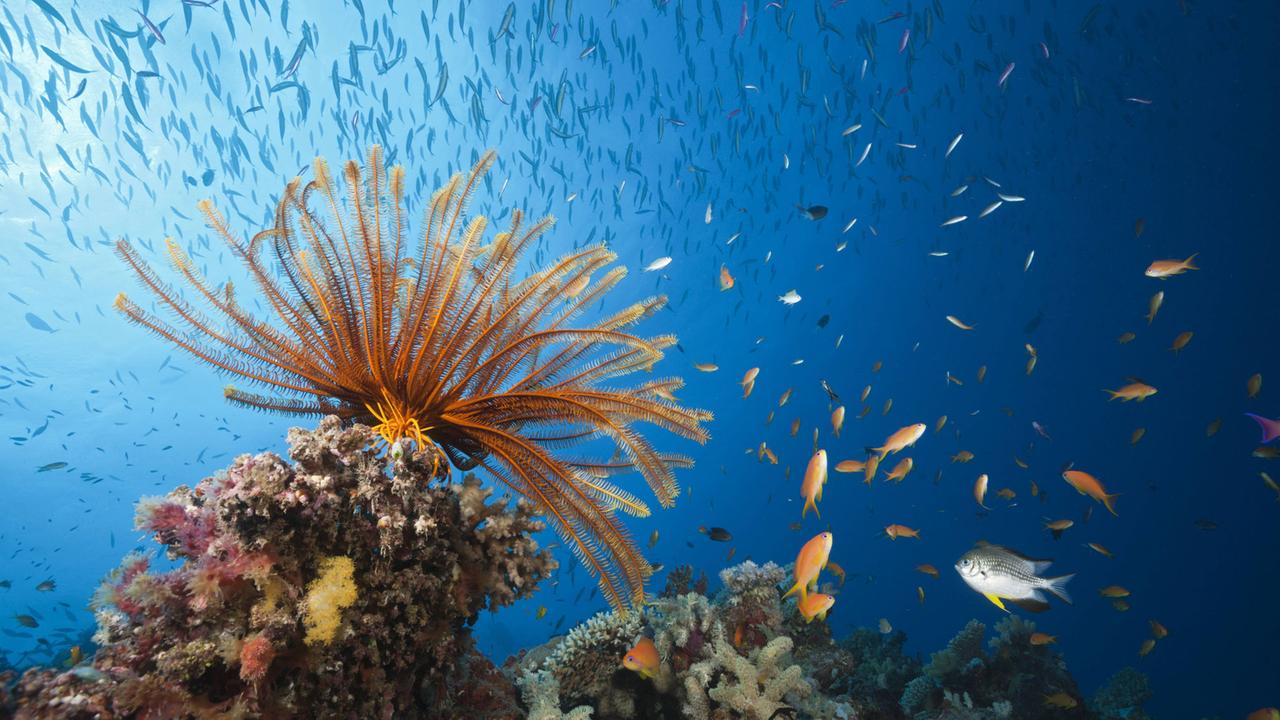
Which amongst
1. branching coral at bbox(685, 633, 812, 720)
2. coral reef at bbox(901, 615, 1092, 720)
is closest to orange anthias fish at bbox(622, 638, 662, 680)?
branching coral at bbox(685, 633, 812, 720)

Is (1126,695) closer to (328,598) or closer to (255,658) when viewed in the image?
(328,598)

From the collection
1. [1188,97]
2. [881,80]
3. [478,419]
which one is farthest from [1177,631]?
[478,419]

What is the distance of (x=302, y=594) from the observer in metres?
2.12

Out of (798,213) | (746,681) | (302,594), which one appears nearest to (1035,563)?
(746,681)

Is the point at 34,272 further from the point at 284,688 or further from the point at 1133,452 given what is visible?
the point at 1133,452

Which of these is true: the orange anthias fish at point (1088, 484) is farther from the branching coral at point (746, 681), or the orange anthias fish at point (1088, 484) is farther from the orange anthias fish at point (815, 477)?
the branching coral at point (746, 681)

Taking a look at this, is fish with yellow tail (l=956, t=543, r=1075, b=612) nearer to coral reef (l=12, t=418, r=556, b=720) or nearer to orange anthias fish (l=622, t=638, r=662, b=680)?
orange anthias fish (l=622, t=638, r=662, b=680)

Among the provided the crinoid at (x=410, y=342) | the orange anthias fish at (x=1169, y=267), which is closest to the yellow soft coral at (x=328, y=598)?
the crinoid at (x=410, y=342)

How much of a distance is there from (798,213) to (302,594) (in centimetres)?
3596

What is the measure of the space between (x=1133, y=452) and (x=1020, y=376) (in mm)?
14133

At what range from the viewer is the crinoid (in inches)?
118

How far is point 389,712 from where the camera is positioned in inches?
88.1

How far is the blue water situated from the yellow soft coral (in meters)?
8.50

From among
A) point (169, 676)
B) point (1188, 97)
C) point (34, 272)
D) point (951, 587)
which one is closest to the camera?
point (169, 676)
